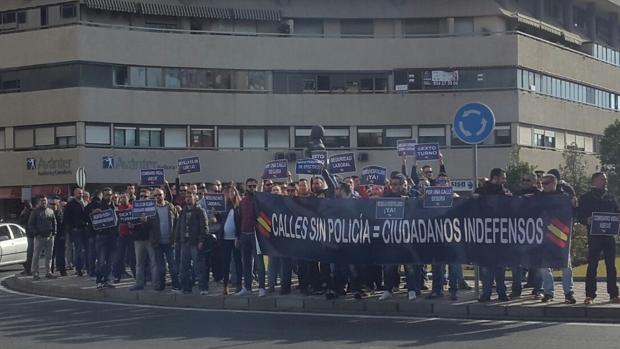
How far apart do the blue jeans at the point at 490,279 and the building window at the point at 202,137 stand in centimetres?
3414

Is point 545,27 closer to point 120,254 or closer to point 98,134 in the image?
point 98,134

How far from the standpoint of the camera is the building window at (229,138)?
4756cm

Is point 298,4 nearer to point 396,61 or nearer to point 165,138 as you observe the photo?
point 396,61

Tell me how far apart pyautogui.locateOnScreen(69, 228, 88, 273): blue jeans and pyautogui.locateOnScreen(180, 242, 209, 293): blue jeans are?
15.8 feet

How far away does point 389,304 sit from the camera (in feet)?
46.1

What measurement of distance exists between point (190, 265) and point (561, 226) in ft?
20.3

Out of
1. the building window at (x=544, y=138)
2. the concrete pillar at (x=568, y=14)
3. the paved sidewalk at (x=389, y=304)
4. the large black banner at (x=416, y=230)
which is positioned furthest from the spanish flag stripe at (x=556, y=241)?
the concrete pillar at (x=568, y=14)

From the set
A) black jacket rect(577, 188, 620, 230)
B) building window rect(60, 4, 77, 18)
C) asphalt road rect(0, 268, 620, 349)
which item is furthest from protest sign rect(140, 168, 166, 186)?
building window rect(60, 4, 77, 18)

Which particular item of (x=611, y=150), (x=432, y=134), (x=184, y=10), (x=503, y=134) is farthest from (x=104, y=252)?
(x=611, y=150)

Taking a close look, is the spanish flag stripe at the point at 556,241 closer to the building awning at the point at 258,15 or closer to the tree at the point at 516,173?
the tree at the point at 516,173

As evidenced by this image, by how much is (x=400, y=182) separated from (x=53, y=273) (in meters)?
9.79

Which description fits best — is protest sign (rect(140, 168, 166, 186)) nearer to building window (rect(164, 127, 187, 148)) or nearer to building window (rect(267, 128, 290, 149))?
building window (rect(164, 127, 187, 148))

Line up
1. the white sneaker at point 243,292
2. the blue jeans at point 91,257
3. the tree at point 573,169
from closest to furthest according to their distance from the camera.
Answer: the white sneaker at point 243,292, the blue jeans at point 91,257, the tree at point 573,169

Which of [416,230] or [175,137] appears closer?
[416,230]
